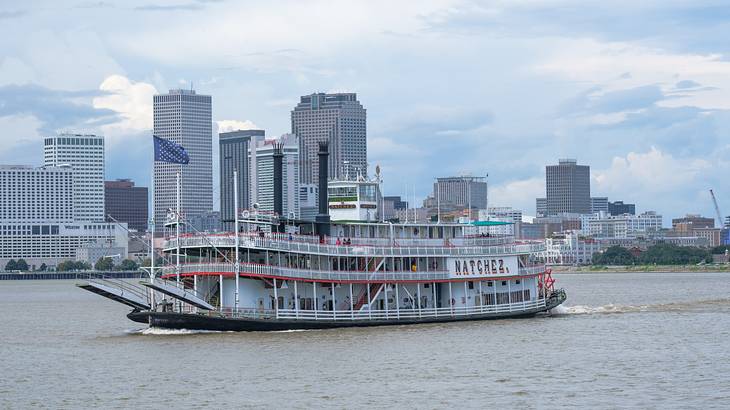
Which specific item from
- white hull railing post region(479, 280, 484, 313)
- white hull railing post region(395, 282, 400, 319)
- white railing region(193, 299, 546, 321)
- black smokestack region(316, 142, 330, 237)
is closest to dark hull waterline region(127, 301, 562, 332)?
white railing region(193, 299, 546, 321)

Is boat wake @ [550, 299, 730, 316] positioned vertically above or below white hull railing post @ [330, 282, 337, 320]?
below

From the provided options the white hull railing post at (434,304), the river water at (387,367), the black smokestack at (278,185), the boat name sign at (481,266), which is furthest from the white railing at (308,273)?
the black smokestack at (278,185)

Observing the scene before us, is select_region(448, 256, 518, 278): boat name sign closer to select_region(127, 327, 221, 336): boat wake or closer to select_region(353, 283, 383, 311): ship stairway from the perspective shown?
select_region(353, 283, 383, 311): ship stairway

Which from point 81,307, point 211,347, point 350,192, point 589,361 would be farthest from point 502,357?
point 81,307

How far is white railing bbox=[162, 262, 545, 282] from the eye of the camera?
61.5 m

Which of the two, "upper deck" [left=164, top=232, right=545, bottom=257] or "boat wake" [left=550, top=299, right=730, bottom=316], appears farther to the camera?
"boat wake" [left=550, top=299, right=730, bottom=316]

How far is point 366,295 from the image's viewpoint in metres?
67.1

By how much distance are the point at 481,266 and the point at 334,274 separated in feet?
33.5

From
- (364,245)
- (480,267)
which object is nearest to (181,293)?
(364,245)

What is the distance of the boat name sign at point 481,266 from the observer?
70.1 meters

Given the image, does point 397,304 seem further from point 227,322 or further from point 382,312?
point 227,322

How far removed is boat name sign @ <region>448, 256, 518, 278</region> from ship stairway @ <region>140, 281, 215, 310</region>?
15120mm

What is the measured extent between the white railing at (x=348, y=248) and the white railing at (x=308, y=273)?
979 mm

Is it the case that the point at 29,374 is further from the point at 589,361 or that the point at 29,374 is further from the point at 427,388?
the point at 589,361
